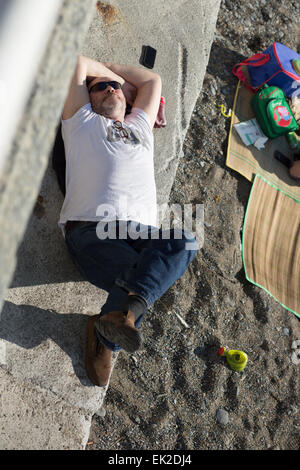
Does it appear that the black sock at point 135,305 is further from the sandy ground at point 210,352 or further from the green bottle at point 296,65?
the green bottle at point 296,65

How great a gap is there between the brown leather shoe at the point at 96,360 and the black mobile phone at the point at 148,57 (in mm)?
1868

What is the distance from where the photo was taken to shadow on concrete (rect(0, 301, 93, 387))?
226 cm

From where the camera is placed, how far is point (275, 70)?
4066 mm

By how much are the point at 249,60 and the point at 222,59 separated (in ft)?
0.78

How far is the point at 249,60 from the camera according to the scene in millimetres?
4164

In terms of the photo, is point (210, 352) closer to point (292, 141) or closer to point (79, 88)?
point (79, 88)

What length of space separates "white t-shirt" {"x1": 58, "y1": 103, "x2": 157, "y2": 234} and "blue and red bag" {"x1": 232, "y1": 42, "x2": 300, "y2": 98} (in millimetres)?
1858

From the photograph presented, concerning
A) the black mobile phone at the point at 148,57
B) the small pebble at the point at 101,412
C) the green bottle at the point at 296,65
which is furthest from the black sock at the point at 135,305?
the green bottle at the point at 296,65

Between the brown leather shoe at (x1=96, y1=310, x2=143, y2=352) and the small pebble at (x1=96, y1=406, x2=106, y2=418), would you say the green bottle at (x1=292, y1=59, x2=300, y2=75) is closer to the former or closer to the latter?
the brown leather shoe at (x1=96, y1=310, x2=143, y2=352)

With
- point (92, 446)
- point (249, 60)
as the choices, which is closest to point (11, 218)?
point (92, 446)

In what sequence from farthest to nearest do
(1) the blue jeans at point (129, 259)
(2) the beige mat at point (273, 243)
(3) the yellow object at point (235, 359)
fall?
(2) the beige mat at point (273, 243) < (3) the yellow object at point (235, 359) < (1) the blue jeans at point (129, 259)

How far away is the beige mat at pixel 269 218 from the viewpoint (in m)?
3.62

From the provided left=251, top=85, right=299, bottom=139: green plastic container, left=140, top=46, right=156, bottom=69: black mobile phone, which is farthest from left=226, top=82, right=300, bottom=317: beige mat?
left=140, top=46, right=156, bottom=69: black mobile phone
